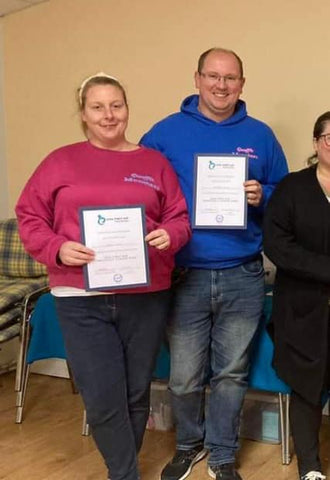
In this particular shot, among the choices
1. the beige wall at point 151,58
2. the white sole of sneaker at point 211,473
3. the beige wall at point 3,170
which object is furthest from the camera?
the beige wall at point 3,170

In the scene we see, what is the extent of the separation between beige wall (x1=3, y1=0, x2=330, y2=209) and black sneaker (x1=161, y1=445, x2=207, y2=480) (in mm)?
1285

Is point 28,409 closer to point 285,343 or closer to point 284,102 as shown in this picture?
point 285,343

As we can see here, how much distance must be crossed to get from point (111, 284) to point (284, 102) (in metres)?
1.37

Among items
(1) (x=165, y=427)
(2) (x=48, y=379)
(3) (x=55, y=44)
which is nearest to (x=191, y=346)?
(1) (x=165, y=427)

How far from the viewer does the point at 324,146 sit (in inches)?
75.6

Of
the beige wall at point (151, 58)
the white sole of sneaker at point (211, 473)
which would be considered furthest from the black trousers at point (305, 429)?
the beige wall at point (151, 58)

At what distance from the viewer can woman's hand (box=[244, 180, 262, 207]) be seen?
2008mm

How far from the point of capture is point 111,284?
1798mm

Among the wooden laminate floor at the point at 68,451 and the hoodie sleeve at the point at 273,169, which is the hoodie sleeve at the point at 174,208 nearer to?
the hoodie sleeve at the point at 273,169

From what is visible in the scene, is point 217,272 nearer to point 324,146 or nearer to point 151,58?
point 324,146

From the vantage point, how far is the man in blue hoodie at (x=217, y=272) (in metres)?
2.06

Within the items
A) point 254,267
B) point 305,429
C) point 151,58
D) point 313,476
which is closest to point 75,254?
point 254,267

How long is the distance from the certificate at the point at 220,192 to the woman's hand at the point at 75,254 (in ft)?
1.34

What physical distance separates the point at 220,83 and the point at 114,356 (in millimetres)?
920
